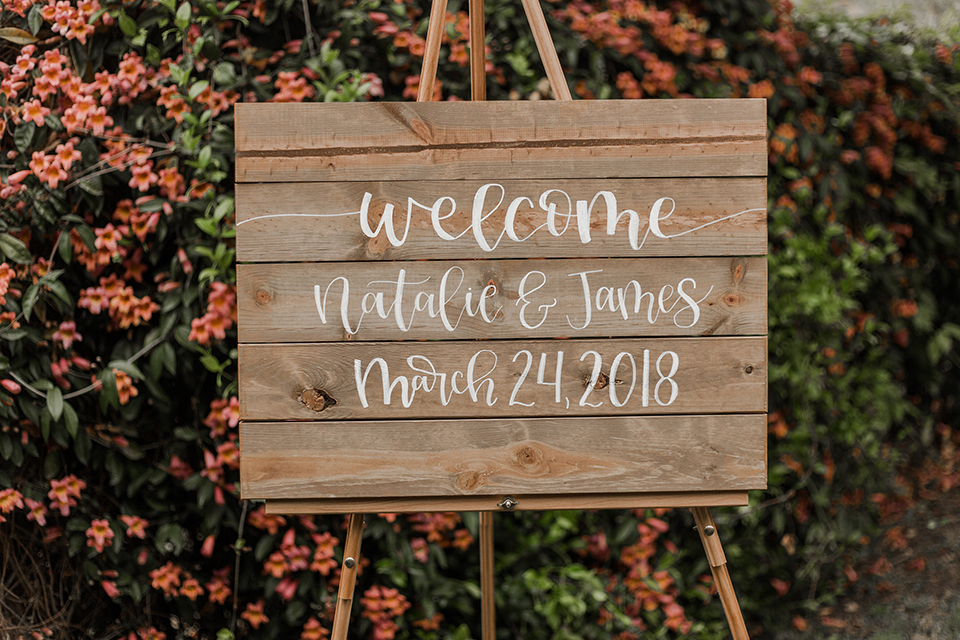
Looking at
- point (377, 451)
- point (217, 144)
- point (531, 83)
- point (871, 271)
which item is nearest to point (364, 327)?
point (377, 451)

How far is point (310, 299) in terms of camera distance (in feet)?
3.53

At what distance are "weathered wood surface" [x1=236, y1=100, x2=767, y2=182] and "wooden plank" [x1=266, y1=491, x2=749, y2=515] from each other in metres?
0.53

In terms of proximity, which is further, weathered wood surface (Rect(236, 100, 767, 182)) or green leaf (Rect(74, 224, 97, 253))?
green leaf (Rect(74, 224, 97, 253))

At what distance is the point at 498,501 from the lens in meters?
1.10

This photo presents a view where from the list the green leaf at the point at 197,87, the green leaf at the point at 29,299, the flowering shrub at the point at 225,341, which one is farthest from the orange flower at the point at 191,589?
the green leaf at the point at 197,87

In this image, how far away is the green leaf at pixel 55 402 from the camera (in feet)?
4.40

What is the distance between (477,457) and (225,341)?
28.4 inches

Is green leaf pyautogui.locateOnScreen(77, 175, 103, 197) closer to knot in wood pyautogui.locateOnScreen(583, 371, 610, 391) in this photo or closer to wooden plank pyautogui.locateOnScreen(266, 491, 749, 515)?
wooden plank pyautogui.locateOnScreen(266, 491, 749, 515)

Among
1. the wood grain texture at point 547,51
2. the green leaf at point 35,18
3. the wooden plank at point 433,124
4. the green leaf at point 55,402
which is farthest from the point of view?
the green leaf at point 35,18

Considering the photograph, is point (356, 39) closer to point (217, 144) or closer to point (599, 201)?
point (217, 144)

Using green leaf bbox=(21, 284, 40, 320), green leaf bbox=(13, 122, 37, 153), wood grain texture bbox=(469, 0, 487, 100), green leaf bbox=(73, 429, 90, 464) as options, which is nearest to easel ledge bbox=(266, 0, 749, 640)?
wood grain texture bbox=(469, 0, 487, 100)

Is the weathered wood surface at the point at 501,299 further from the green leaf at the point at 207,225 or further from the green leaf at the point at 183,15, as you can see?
the green leaf at the point at 183,15

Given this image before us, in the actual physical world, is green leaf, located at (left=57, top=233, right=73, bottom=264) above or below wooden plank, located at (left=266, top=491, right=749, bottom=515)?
above

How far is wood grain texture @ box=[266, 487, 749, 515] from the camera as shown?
1.10m
